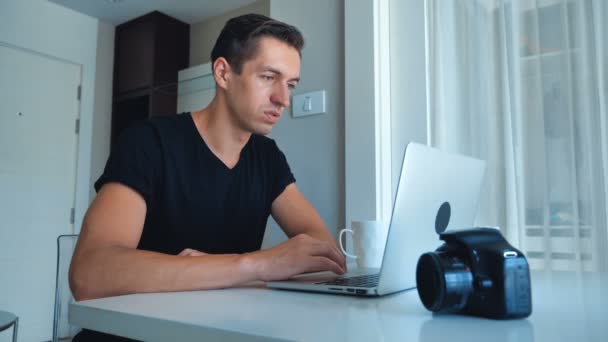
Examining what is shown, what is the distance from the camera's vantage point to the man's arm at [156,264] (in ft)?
2.46

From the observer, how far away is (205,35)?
3559mm

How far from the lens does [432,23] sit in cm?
160

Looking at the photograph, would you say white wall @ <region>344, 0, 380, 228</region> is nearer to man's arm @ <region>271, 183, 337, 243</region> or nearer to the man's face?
man's arm @ <region>271, 183, 337, 243</region>

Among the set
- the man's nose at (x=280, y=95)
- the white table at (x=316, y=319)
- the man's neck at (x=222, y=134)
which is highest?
the man's nose at (x=280, y=95)

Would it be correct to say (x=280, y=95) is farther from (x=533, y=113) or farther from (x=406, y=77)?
(x=533, y=113)

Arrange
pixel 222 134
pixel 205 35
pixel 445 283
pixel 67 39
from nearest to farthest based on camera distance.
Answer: pixel 445 283 < pixel 222 134 < pixel 67 39 < pixel 205 35

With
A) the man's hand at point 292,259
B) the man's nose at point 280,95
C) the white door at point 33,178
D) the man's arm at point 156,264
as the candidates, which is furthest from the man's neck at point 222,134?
the white door at point 33,178

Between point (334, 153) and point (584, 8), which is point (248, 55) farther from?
point (584, 8)

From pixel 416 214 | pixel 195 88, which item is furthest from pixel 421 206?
pixel 195 88

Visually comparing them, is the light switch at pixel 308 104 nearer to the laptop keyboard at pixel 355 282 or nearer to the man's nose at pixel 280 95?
the man's nose at pixel 280 95

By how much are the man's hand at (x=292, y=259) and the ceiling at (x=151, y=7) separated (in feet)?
9.13

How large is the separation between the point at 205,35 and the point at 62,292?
2364mm

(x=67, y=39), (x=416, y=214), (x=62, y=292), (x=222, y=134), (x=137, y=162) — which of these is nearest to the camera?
(x=416, y=214)

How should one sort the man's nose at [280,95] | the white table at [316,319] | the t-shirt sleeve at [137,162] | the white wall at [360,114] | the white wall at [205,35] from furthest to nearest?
the white wall at [205,35]
the white wall at [360,114]
the man's nose at [280,95]
the t-shirt sleeve at [137,162]
the white table at [316,319]
